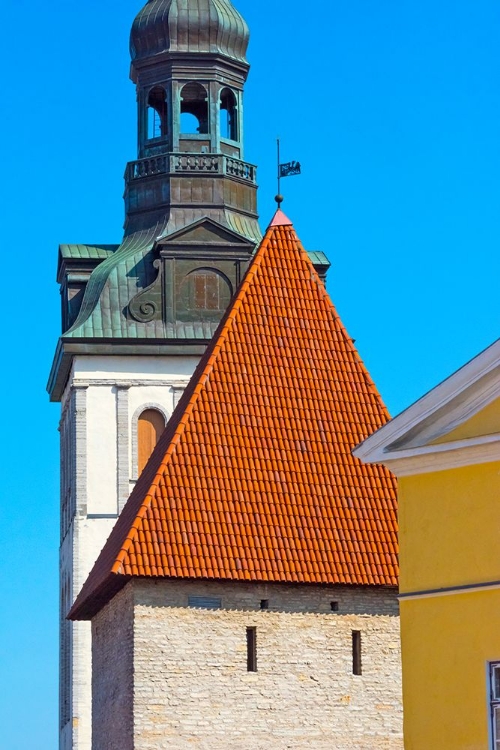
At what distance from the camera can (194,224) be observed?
1996 inches

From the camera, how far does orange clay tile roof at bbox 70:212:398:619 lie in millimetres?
27203

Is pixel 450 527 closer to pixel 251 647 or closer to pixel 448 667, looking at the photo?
pixel 448 667

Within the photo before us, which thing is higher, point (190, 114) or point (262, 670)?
point (190, 114)

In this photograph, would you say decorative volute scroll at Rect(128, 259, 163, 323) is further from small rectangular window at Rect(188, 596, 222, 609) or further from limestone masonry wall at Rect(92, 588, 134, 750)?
small rectangular window at Rect(188, 596, 222, 609)

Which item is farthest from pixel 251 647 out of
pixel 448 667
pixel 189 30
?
pixel 189 30

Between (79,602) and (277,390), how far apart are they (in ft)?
12.7

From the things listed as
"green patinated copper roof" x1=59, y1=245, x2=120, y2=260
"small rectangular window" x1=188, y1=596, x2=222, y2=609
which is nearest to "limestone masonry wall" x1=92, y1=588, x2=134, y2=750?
"small rectangular window" x1=188, y1=596, x2=222, y2=609

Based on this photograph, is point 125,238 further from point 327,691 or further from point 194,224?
point 327,691

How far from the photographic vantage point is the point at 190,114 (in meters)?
51.9

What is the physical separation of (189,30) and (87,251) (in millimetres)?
5585

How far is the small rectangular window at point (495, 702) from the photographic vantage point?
20297 mm

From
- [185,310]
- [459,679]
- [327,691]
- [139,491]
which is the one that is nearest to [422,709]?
[459,679]

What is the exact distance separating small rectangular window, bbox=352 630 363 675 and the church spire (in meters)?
24.6

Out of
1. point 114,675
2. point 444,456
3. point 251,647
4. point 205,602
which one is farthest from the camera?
point 114,675
